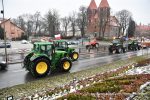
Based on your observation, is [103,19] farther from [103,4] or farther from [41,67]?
[41,67]

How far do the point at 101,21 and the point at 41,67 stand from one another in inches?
3066

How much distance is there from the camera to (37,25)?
119 meters

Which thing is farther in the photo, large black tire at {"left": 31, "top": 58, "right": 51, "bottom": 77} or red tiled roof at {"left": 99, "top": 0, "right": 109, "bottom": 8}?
red tiled roof at {"left": 99, "top": 0, "right": 109, "bottom": 8}

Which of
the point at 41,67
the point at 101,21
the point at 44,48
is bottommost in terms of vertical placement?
the point at 41,67

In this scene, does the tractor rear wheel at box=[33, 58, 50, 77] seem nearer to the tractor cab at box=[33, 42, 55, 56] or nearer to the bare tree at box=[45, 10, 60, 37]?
the tractor cab at box=[33, 42, 55, 56]

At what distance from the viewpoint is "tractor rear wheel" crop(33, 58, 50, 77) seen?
56.3 feet

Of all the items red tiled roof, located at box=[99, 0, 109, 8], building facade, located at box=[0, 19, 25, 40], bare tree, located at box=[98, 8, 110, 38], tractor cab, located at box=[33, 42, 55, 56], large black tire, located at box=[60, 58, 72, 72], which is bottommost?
large black tire, located at box=[60, 58, 72, 72]

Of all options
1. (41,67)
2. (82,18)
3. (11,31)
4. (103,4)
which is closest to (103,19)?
(82,18)

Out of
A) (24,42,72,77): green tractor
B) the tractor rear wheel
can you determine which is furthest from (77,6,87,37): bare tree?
the tractor rear wheel

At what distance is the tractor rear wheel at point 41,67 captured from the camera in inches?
675

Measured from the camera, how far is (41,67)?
57.5 ft

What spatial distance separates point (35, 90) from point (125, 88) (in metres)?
5.25

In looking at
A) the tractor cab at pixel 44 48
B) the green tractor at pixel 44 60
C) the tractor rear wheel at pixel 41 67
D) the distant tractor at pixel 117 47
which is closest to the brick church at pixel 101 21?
the distant tractor at pixel 117 47

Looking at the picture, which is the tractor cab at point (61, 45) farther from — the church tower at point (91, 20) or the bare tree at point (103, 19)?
the church tower at point (91, 20)
